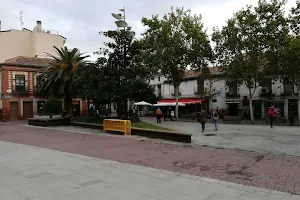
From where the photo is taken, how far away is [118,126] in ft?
50.0

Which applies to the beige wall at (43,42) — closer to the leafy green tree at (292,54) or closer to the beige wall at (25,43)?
the beige wall at (25,43)

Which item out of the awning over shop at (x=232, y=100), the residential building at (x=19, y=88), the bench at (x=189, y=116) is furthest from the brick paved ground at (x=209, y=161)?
the awning over shop at (x=232, y=100)

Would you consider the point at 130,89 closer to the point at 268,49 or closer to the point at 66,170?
the point at 66,170

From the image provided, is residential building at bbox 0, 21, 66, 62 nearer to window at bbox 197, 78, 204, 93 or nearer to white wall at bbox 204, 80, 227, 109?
window at bbox 197, 78, 204, 93

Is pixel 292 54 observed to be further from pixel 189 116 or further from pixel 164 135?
pixel 164 135

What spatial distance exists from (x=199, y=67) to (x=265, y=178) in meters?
24.1

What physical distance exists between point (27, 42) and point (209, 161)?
37453 mm

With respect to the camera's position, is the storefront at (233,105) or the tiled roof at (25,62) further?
the storefront at (233,105)

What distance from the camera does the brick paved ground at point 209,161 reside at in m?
6.07

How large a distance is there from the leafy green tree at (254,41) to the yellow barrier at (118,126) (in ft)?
47.3

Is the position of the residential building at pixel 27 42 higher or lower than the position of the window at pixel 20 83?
higher

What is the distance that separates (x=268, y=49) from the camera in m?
24.4

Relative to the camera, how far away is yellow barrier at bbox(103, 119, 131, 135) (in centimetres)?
1478

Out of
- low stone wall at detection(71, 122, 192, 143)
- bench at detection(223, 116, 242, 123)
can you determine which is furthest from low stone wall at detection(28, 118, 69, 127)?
bench at detection(223, 116, 242, 123)
